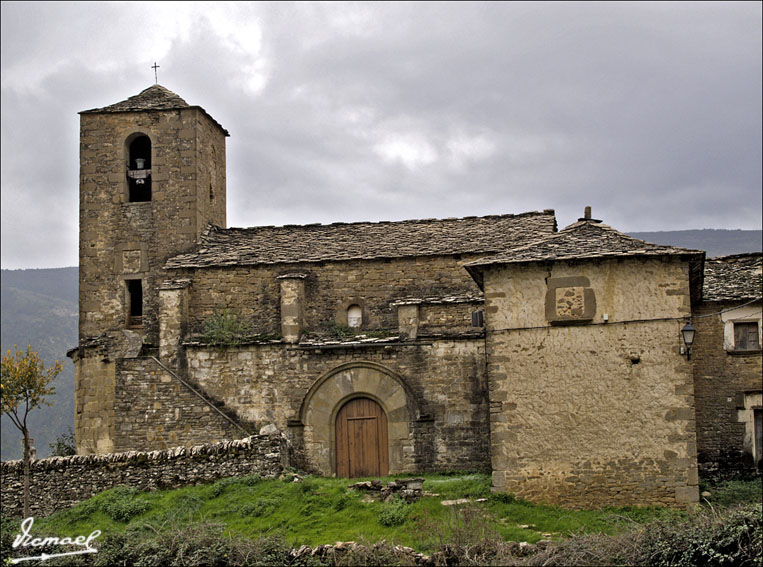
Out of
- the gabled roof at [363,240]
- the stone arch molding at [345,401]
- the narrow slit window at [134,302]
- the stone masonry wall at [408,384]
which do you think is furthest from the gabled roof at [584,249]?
the narrow slit window at [134,302]

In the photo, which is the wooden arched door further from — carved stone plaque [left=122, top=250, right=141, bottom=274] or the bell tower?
carved stone plaque [left=122, top=250, right=141, bottom=274]

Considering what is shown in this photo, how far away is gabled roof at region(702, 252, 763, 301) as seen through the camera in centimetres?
2084

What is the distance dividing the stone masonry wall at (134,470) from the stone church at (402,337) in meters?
2.71

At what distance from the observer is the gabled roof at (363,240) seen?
77.2 ft

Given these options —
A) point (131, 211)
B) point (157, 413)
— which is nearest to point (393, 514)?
point (157, 413)

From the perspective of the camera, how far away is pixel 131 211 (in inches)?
998

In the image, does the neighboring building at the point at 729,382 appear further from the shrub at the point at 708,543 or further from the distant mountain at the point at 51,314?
the distant mountain at the point at 51,314

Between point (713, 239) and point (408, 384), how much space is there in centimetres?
10857

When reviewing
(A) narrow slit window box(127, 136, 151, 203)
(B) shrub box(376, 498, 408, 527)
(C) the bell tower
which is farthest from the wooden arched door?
(A) narrow slit window box(127, 136, 151, 203)

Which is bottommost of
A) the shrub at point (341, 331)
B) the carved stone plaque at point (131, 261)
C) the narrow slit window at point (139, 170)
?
the shrub at point (341, 331)

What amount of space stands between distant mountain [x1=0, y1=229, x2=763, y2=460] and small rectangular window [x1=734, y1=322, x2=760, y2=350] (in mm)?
51463

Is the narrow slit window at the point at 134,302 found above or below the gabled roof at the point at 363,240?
below

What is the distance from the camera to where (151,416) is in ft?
73.7

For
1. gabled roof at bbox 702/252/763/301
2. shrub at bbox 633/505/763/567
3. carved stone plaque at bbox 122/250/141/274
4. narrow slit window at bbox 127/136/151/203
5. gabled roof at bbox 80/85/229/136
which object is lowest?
shrub at bbox 633/505/763/567
